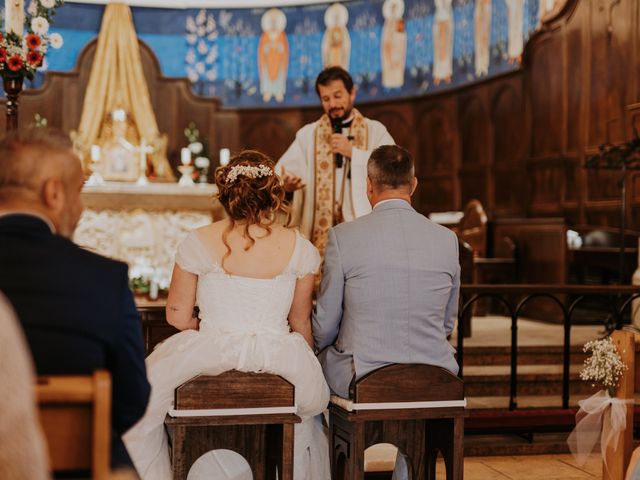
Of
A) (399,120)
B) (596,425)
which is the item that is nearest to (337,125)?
(596,425)

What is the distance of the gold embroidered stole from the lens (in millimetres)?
5305

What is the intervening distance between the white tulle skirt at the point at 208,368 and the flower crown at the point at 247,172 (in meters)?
0.62

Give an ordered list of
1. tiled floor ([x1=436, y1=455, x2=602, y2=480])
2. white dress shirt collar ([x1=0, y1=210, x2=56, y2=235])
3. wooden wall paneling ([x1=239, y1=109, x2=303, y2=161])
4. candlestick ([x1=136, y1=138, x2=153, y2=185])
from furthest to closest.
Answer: wooden wall paneling ([x1=239, y1=109, x2=303, y2=161])
candlestick ([x1=136, y1=138, x2=153, y2=185])
tiled floor ([x1=436, y1=455, x2=602, y2=480])
white dress shirt collar ([x1=0, y1=210, x2=56, y2=235])

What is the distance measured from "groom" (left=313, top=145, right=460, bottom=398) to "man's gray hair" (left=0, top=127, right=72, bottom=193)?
169 cm

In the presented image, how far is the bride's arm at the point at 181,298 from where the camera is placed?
3719 mm

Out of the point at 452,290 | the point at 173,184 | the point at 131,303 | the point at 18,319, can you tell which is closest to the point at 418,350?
the point at 452,290

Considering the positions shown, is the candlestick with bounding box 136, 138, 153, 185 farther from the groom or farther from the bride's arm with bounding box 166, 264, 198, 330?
the groom

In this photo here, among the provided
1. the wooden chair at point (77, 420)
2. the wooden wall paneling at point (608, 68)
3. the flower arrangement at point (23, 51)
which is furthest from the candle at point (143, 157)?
the wooden chair at point (77, 420)

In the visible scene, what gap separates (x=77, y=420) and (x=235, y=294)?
6.16 ft

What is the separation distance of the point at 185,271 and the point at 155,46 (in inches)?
417

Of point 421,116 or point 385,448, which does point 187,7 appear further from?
point 385,448

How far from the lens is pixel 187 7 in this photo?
1384cm

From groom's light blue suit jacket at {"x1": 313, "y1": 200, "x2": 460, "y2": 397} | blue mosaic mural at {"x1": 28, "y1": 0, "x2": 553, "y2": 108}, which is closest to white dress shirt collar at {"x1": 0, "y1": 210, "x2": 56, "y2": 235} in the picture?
groom's light blue suit jacket at {"x1": 313, "y1": 200, "x2": 460, "y2": 397}

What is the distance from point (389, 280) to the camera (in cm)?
371
